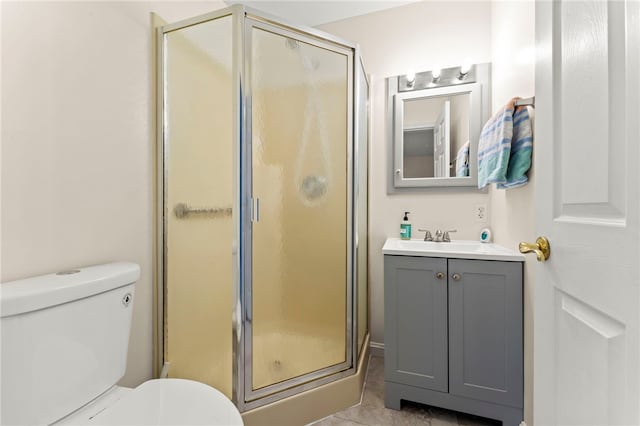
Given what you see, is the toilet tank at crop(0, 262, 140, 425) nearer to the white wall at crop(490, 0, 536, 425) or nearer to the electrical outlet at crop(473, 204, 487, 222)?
the white wall at crop(490, 0, 536, 425)

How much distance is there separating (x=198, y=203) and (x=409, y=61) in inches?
67.2

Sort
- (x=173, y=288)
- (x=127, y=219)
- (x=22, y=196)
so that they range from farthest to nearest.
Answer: (x=173, y=288) < (x=127, y=219) < (x=22, y=196)

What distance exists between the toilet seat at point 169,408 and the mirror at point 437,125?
1.60 m

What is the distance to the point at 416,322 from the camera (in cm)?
144

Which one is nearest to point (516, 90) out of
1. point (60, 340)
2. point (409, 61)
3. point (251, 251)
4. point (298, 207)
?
point (409, 61)

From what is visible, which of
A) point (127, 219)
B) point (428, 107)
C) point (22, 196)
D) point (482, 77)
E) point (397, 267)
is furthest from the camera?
point (428, 107)

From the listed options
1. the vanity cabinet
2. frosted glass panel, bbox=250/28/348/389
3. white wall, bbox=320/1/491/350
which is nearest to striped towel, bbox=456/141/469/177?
Result: white wall, bbox=320/1/491/350

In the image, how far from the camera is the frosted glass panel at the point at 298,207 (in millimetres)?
1305

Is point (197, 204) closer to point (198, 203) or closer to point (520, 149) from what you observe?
point (198, 203)

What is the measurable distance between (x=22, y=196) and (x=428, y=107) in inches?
82.4

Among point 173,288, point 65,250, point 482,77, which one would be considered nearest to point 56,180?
point 65,250

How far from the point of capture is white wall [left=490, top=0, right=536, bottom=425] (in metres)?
1.21

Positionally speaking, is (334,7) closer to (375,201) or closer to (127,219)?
(375,201)

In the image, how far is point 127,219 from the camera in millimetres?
1218
